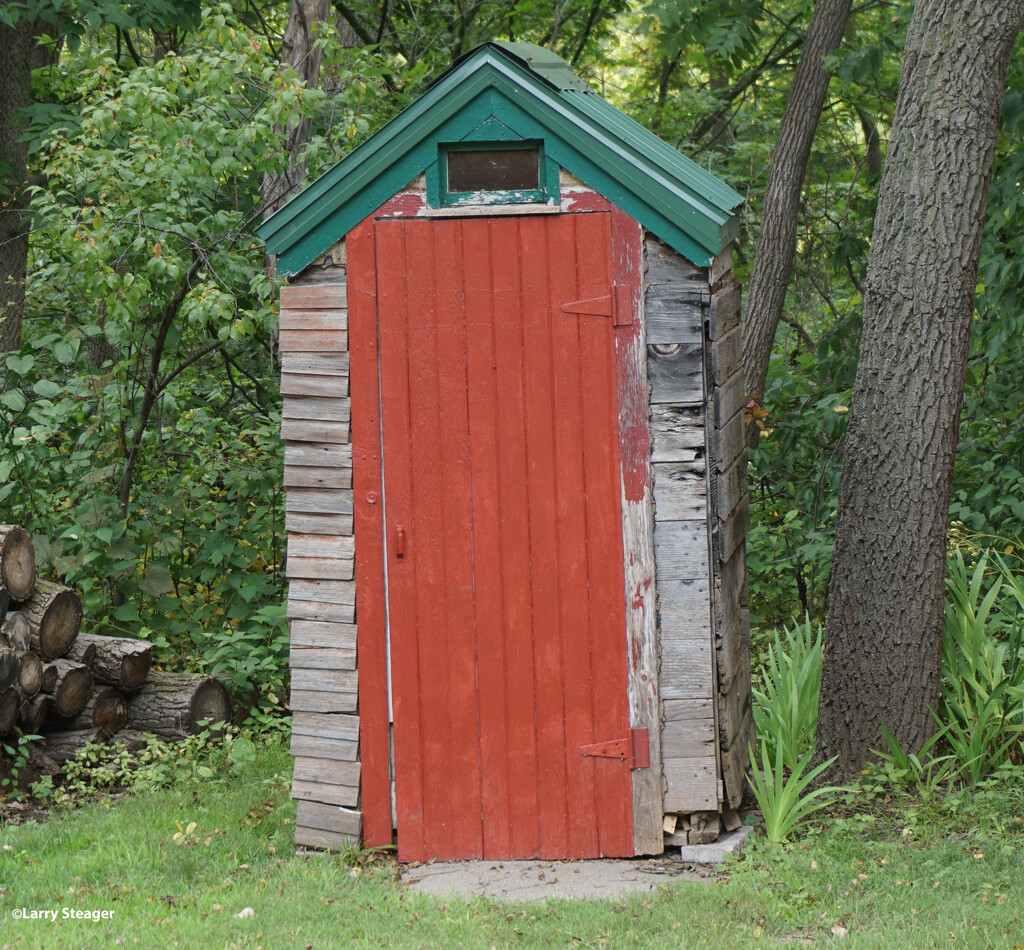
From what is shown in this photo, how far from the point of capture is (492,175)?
15.5 feet

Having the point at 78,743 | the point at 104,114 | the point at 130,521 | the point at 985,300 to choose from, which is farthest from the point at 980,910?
the point at 104,114

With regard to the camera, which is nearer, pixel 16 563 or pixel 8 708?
pixel 8 708

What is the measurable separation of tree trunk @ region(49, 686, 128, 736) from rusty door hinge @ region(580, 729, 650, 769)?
3.30 meters

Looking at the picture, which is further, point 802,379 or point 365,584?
point 802,379

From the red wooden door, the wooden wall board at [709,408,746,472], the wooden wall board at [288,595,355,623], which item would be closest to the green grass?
the red wooden door

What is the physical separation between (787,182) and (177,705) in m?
6.06

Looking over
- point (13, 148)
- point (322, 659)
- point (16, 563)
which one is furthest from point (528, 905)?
point (13, 148)

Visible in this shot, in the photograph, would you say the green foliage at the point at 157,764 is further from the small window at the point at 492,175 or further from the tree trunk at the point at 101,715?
the small window at the point at 492,175

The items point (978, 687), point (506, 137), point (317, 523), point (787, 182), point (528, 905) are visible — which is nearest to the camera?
point (528, 905)

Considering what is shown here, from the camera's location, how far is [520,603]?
4.79 metres

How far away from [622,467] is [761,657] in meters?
3.07

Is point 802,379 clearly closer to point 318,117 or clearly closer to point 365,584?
point 318,117

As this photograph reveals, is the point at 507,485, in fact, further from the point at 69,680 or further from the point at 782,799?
the point at 69,680

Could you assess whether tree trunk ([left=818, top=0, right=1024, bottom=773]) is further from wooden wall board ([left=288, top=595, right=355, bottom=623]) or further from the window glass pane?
wooden wall board ([left=288, top=595, right=355, bottom=623])
